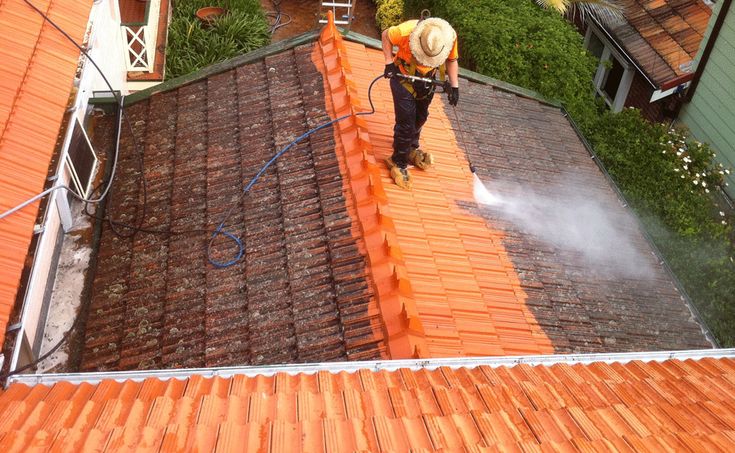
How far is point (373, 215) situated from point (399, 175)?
3.28 feet

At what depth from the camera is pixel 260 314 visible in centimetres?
591

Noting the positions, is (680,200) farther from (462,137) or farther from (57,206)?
(57,206)

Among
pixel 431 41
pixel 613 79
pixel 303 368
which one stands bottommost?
pixel 613 79

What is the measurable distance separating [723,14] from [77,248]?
13.0 metres

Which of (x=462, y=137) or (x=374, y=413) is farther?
(x=462, y=137)

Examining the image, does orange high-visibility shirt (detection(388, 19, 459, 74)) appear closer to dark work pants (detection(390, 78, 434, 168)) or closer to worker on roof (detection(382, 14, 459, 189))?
worker on roof (detection(382, 14, 459, 189))

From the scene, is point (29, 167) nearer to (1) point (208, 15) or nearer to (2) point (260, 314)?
(2) point (260, 314)

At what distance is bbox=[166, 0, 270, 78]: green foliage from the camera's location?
15141mm

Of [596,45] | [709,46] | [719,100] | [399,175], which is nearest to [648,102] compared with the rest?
[719,100]

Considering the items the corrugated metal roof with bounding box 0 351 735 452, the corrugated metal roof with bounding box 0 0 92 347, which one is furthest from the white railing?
the corrugated metal roof with bounding box 0 351 735 452

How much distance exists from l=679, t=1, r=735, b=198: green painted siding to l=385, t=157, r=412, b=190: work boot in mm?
9592

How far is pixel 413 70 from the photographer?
6832mm

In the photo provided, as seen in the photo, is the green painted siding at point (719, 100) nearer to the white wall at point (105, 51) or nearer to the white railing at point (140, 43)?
the white railing at point (140, 43)

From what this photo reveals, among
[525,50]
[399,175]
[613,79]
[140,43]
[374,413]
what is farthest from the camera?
[613,79]
